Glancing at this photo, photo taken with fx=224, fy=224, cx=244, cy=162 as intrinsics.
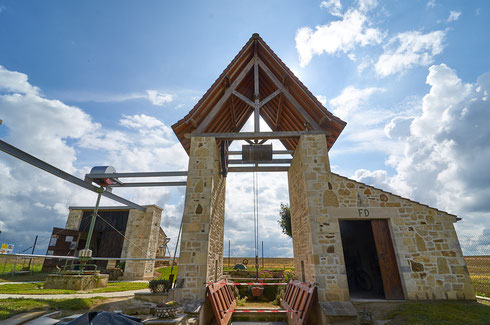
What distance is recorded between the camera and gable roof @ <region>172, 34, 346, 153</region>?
8.52 m

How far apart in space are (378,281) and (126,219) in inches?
655

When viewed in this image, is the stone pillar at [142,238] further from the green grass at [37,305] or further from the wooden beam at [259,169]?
the green grass at [37,305]

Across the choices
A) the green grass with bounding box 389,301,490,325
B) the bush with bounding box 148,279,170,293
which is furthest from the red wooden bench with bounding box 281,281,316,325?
the bush with bounding box 148,279,170,293

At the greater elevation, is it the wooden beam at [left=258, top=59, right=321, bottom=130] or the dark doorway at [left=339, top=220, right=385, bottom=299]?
the wooden beam at [left=258, top=59, right=321, bottom=130]

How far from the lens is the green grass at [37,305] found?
4795mm

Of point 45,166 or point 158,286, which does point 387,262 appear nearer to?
point 158,286

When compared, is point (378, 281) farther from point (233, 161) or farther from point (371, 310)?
point (233, 161)

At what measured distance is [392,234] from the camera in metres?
6.98

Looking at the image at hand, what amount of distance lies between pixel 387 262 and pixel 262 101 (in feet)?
22.5

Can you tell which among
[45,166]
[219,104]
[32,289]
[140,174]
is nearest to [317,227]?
[219,104]

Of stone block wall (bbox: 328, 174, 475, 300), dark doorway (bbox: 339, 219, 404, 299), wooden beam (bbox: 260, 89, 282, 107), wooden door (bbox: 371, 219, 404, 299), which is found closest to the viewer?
stone block wall (bbox: 328, 174, 475, 300)

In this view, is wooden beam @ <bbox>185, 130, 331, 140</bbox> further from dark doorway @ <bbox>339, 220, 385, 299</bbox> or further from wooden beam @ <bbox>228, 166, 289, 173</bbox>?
dark doorway @ <bbox>339, 220, 385, 299</bbox>

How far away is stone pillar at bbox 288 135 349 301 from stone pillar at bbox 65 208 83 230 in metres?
17.8

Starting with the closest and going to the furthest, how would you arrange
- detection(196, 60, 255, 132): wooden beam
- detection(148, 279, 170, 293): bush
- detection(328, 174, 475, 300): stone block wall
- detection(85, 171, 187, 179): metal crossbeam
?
1. detection(328, 174, 475, 300): stone block wall
2. detection(148, 279, 170, 293): bush
3. detection(196, 60, 255, 132): wooden beam
4. detection(85, 171, 187, 179): metal crossbeam
